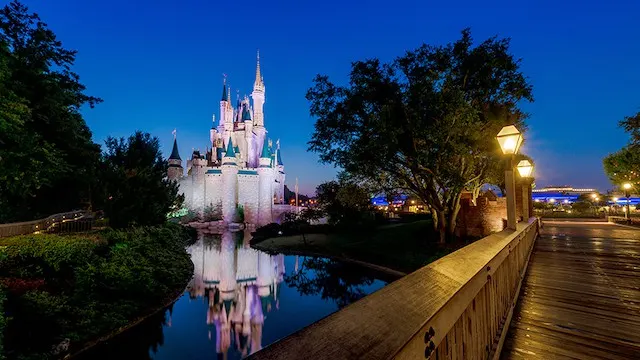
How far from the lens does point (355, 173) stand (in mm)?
22281

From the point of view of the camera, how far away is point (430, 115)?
61.3 feet

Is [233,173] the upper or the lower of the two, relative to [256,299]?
upper

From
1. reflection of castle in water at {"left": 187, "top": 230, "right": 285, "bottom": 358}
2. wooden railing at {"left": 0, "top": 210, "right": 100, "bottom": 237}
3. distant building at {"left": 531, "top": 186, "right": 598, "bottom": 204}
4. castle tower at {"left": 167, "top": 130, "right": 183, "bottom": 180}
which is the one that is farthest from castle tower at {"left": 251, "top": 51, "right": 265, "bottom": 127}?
wooden railing at {"left": 0, "top": 210, "right": 100, "bottom": 237}

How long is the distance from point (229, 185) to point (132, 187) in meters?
47.3

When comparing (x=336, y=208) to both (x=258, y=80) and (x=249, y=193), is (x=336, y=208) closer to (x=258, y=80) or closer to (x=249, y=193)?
(x=249, y=193)

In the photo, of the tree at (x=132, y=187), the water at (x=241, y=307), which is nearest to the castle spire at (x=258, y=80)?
the tree at (x=132, y=187)

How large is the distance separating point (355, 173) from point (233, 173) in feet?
174

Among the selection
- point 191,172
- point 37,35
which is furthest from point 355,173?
point 191,172

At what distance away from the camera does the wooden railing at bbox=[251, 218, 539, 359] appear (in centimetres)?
132

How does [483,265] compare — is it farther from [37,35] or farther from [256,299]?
[37,35]

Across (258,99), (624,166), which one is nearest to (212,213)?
(258,99)

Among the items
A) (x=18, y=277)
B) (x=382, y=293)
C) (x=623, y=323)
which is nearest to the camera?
(x=382, y=293)

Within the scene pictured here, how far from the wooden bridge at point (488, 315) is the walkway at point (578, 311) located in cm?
1

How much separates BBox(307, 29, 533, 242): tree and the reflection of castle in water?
10.2m
